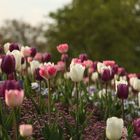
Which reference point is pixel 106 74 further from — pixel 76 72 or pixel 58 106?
pixel 58 106

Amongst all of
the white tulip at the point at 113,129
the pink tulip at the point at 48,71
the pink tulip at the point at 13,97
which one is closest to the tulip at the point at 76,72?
the pink tulip at the point at 48,71

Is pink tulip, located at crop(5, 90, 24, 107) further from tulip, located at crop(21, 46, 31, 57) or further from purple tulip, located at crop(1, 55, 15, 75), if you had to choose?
tulip, located at crop(21, 46, 31, 57)

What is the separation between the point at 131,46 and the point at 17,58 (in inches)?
1259

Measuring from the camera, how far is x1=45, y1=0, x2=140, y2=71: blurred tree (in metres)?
35.4

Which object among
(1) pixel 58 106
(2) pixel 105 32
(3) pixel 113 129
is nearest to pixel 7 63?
(3) pixel 113 129

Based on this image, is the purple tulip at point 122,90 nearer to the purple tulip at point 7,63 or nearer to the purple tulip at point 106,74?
the purple tulip at point 106,74

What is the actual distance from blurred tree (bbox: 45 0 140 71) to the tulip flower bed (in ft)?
91.6

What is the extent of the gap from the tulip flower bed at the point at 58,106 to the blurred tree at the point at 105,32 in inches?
1099

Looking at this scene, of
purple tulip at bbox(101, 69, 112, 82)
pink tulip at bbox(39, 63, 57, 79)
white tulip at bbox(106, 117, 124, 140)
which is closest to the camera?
white tulip at bbox(106, 117, 124, 140)

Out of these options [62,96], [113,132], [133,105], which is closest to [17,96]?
[113,132]

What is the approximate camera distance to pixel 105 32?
35.2m

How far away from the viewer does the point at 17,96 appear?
10.9ft

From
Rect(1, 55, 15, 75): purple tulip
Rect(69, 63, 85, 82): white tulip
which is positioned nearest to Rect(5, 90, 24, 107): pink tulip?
Rect(1, 55, 15, 75): purple tulip

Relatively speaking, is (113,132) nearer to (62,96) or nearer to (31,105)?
(31,105)
